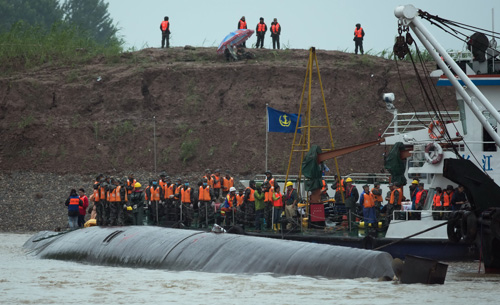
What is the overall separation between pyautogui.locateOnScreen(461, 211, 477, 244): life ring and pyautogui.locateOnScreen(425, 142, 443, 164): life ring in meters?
5.94

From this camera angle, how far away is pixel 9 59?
5638 centimetres

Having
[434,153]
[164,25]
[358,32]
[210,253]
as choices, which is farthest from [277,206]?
[164,25]

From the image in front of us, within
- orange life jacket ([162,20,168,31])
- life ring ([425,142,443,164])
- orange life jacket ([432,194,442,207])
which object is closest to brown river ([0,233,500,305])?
orange life jacket ([432,194,442,207])

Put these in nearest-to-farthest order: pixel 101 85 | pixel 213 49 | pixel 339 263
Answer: pixel 339 263 → pixel 101 85 → pixel 213 49

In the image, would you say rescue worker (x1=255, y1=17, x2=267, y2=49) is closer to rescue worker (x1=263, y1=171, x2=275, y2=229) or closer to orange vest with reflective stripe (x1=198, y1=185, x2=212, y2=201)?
orange vest with reflective stripe (x1=198, y1=185, x2=212, y2=201)

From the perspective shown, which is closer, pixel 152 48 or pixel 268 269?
pixel 268 269

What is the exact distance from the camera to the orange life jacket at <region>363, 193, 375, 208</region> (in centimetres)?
2761

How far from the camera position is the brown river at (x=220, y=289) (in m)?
16.8

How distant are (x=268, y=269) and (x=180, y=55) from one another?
3733 cm

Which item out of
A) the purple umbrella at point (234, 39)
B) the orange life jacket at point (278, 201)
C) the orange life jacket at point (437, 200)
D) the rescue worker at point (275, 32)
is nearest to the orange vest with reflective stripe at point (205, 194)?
the orange life jacket at point (278, 201)

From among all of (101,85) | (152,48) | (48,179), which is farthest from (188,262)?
(152,48)

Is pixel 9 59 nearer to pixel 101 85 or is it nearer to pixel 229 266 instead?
pixel 101 85

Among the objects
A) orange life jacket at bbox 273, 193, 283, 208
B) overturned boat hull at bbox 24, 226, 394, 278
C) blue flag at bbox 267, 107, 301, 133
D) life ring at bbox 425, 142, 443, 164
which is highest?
blue flag at bbox 267, 107, 301, 133

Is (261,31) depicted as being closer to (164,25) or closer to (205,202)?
(164,25)
